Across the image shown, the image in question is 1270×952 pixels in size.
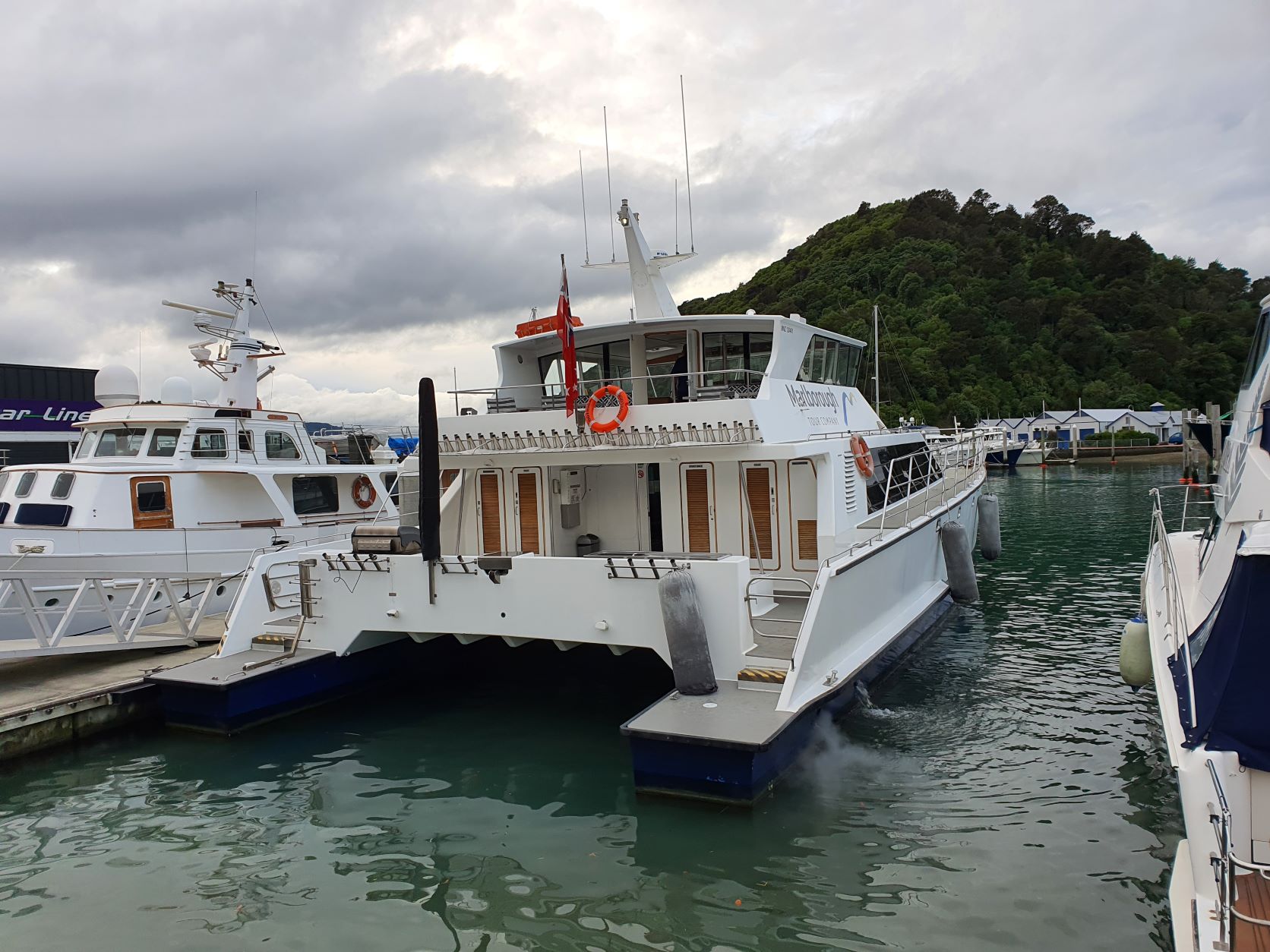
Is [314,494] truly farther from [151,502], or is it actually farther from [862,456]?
[862,456]

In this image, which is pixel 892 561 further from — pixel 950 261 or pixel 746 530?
pixel 950 261

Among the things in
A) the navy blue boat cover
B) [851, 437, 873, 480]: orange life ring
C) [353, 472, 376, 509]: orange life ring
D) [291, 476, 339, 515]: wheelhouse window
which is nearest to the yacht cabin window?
[851, 437, 873, 480]: orange life ring

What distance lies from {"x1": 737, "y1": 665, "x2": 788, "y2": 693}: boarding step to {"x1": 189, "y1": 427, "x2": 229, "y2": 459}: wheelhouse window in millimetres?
11560

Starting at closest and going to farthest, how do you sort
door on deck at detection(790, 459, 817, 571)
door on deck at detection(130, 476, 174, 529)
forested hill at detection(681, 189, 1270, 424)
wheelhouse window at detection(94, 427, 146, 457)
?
door on deck at detection(790, 459, 817, 571) → door on deck at detection(130, 476, 174, 529) → wheelhouse window at detection(94, 427, 146, 457) → forested hill at detection(681, 189, 1270, 424)

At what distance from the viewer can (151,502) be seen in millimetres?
13688

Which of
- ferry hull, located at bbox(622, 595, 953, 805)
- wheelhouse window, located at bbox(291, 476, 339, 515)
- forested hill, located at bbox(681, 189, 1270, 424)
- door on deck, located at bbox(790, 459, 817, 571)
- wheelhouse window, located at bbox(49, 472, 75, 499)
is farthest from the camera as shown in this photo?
forested hill, located at bbox(681, 189, 1270, 424)

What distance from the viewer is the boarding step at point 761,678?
6.91 meters

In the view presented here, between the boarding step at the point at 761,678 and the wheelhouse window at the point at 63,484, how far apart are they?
458 inches

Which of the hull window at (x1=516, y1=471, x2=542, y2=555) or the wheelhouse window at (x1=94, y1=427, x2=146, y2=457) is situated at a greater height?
the wheelhouse window at (x1=94, y1=427, x2=146, y2=457)

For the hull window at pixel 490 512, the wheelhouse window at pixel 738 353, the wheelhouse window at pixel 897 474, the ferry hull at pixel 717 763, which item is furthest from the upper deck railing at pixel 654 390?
the ferry hull at pixel 717 763

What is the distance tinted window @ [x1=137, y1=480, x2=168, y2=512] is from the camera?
13.6 m

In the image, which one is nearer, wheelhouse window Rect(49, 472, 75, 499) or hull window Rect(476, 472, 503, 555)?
hull window Rect(476, 472, 503, 555)

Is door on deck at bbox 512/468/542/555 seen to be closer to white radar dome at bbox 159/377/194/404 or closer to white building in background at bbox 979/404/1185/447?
white radar dome at bbox 159/377/194/404

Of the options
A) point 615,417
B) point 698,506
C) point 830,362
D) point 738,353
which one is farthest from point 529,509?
point 830,362
